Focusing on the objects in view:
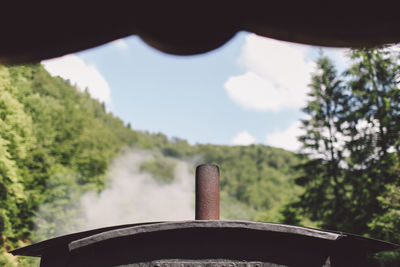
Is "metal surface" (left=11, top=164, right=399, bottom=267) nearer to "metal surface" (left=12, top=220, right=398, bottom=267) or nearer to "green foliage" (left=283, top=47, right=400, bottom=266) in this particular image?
"metal surface" (left=12, top=220, right=398, bottom=267)

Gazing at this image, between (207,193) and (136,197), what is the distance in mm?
38241

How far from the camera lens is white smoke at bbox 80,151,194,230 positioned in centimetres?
2622

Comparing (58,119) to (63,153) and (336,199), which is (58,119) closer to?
(63,153)

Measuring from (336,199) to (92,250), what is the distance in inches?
596

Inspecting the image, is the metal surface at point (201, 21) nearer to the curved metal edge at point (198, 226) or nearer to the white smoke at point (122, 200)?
the curved metal edge at point (198, 226)

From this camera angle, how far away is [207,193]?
20.5 ft

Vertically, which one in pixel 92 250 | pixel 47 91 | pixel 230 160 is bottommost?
pixel 92 250

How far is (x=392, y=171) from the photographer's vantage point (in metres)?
13.7

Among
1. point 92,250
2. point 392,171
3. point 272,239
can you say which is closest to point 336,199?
point 392,171

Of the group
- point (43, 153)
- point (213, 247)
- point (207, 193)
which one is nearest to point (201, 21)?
point (213, 247)

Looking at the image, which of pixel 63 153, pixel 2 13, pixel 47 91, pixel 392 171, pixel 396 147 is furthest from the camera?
pixel 47 91

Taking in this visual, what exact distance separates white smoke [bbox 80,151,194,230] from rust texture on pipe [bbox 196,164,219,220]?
17.4m

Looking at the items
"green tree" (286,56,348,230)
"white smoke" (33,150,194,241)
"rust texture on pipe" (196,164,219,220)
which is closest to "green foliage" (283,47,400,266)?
"green tree" (286,56,348,230)

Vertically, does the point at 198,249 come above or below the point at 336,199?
below
